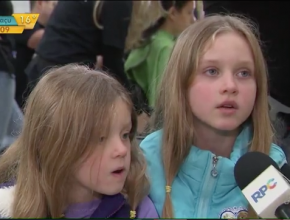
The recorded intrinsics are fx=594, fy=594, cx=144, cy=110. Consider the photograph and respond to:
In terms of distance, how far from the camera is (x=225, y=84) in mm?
1124

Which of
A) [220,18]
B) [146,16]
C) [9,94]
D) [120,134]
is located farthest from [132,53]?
[120,134]

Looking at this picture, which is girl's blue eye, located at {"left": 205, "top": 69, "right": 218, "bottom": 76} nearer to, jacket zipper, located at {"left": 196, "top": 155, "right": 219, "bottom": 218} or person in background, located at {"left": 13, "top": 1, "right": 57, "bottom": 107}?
jacket zipper, located at {"left": 196, "top": 155, "right": 219, "bottom": 218}

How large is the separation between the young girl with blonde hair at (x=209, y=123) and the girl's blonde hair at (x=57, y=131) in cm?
14

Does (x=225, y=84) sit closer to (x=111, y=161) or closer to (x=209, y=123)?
(x=209, y=123)

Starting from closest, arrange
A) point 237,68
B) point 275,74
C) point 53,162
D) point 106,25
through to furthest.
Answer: point 53,162
point 237,68
point 275,74
point 106,25

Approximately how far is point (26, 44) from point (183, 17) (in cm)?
95

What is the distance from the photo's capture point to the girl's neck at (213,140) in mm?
1223

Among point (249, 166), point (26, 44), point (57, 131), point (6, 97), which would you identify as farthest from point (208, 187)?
point (26, 44)

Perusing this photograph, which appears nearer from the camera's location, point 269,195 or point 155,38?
point 269,195

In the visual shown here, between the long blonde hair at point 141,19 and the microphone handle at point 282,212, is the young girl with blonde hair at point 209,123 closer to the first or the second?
the microphone handle at point 282,212

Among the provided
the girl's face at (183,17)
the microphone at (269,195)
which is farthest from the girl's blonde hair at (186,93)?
the girl's face at (183,17)

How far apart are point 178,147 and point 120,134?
0.64 ft

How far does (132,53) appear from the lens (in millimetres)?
2260

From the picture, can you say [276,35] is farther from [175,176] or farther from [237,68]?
[175,176]
